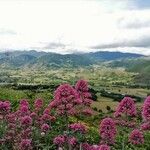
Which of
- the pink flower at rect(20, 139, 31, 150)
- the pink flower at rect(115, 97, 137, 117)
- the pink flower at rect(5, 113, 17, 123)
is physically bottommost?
the pink flower at rect(20, 139, 31, 150)

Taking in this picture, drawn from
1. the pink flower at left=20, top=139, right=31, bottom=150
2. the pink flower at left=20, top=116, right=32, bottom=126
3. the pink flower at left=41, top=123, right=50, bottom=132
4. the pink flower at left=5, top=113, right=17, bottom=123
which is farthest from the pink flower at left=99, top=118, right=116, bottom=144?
the pink flower at left=5, top=113, right=17, bottom=123

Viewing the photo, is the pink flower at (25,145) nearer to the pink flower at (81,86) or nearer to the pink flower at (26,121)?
the pink flower at (26,121)

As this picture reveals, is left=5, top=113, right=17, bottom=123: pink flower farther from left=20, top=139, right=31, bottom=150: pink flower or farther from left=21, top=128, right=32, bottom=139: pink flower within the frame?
left=20, top=139, right=31, bottom=150: pink flower

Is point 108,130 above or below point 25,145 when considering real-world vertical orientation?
above

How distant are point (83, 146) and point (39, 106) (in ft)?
24.2

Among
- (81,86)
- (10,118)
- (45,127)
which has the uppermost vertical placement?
(81,86)

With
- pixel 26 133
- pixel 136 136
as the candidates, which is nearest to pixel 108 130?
pixel 136 136

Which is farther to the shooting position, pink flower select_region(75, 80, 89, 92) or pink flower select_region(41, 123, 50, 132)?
pink flower select_region(41, 123, 50, 132)

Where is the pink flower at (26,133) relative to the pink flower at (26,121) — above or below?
below

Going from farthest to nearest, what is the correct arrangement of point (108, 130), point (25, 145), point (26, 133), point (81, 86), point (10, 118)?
point (10, 118) → point (26, 133) → point (81, 86) → point (25, 145) → point (108, 130)

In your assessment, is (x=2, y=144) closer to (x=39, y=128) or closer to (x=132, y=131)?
(x=39, y=128)

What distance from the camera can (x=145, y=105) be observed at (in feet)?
85.2

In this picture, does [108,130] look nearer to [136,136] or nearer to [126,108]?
[126,108]

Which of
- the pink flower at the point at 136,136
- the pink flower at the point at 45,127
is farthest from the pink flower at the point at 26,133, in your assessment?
the pink flower at the point at 136,136
